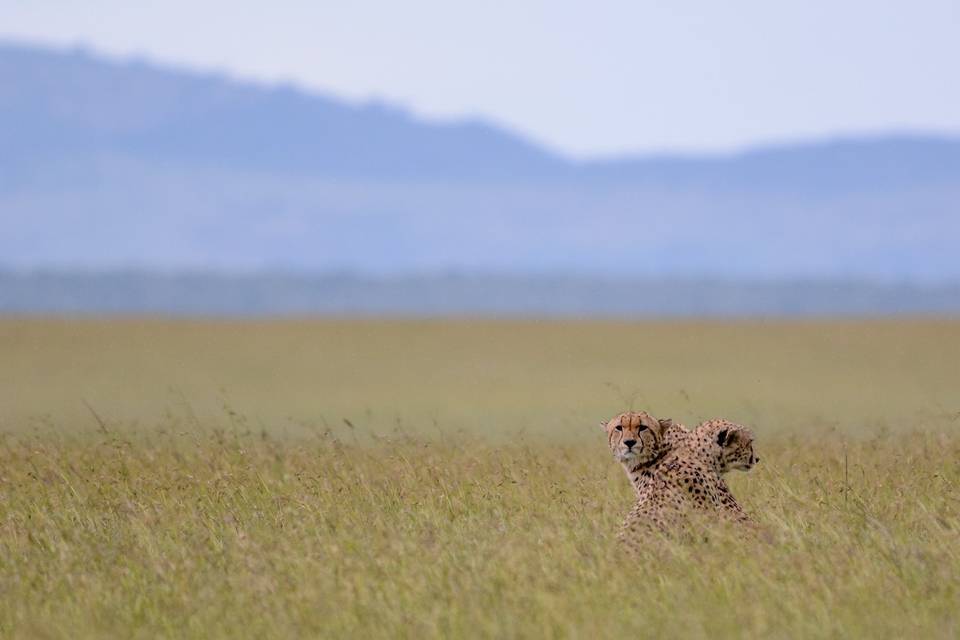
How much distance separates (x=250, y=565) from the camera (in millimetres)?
8633

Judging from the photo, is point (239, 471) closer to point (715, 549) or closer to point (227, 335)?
point (715, 549)

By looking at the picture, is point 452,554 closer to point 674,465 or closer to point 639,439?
point 639,439

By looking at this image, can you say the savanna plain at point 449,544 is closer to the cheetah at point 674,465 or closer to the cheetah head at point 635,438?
the cheetah at point 674,465

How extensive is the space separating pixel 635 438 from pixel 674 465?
0.33 meters

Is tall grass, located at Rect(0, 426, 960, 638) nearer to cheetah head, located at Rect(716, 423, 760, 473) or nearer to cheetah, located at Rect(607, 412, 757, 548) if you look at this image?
cheetah, located at Rect(607, 412, 757, 548)

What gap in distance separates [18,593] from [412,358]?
126ft

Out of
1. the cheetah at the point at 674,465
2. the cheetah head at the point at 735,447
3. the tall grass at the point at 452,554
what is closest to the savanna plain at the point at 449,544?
the tall grass at the point at 452,554

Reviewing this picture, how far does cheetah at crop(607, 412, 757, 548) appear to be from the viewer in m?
9.18

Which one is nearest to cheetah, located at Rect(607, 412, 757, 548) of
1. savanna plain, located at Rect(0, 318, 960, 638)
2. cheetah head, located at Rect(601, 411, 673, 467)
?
cheetah head, located at Rect(601, 411, 673, 467)

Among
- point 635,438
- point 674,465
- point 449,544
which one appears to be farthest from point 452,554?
point 674,465

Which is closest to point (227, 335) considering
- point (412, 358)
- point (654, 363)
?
point (412, 358)

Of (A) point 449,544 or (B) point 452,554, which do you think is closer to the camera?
(B) point 452,554

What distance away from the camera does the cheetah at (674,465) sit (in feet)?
30.1

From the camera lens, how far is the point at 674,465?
30.8 ft
